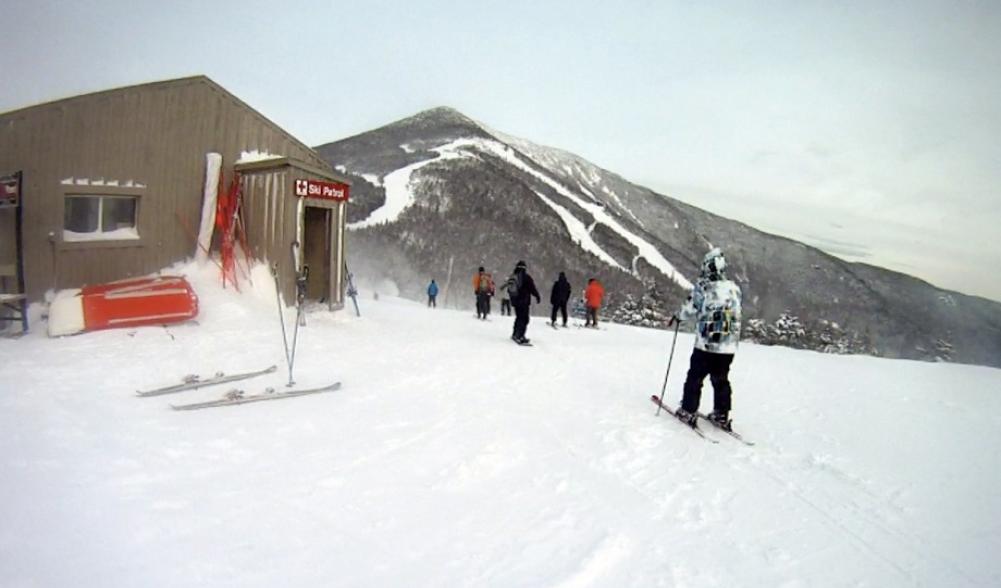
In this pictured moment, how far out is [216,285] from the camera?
1051 centimetres

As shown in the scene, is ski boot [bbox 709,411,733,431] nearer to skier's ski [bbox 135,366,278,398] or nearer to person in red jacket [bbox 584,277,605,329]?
skier's ski [bbox 135,366,278,398]

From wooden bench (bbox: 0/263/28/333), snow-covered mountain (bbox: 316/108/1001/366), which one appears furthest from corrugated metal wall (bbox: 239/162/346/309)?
snow-covered mountain (bbox: 316/108/1001/366)

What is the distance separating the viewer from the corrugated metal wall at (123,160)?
8789 mm

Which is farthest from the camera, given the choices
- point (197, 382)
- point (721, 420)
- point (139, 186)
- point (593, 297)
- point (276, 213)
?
point (593, 297)

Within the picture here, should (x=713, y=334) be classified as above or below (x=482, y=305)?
above

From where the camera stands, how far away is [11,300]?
7.89 meters

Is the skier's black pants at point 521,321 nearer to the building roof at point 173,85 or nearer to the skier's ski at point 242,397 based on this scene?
the skier's ski at point 242,397

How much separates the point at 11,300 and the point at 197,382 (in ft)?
15.2

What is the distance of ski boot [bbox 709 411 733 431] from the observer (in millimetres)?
5637

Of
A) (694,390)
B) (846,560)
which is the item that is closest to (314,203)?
(694,390)

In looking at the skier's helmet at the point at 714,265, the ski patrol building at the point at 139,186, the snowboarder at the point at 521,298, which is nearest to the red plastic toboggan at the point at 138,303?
the ski patrol building at the point at 139,186

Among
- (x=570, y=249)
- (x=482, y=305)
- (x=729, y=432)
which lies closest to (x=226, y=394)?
(x=729, y=432)

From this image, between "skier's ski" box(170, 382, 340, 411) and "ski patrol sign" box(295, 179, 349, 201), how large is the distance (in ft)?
20.4

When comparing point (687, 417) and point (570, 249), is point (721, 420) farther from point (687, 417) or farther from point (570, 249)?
point (570, 249)
